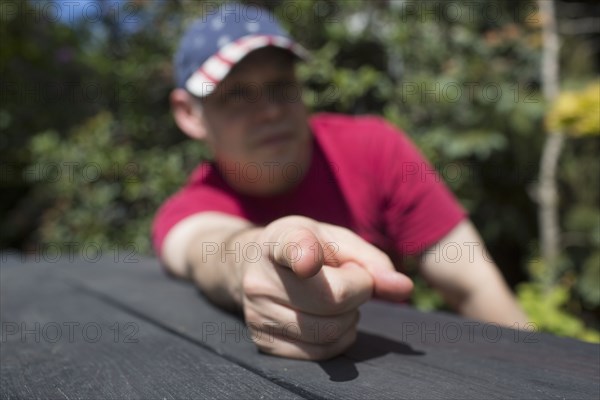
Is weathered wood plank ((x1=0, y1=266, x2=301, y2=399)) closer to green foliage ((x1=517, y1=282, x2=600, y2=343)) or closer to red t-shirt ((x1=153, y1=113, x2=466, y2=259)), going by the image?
red t-shirt ((x1=153, y1=113, x2=466, y2=259))

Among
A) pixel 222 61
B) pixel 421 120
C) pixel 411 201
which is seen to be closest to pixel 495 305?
pixel 411 201

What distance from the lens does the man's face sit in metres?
1.30

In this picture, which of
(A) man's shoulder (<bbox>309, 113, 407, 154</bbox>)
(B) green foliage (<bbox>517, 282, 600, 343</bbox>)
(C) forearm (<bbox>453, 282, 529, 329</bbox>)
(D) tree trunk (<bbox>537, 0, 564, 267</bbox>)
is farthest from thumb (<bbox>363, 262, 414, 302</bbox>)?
(D) tree trunk (<bbox>537, 0, 564, 267</bbox>)

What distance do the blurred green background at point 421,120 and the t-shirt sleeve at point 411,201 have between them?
1018 millimetres

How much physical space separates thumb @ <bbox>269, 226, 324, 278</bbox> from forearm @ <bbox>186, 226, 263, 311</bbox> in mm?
151

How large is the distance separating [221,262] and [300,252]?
36 centimetres

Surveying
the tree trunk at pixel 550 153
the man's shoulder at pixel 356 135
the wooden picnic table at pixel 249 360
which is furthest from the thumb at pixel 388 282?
the tree trunk at pixel 550 153

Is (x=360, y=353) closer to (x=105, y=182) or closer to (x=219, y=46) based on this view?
(x=219, y=46)

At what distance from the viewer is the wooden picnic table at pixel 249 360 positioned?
0.55 metres

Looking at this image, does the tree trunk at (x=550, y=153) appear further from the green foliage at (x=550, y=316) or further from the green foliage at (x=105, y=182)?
the green foliage at (x=105, y=182)

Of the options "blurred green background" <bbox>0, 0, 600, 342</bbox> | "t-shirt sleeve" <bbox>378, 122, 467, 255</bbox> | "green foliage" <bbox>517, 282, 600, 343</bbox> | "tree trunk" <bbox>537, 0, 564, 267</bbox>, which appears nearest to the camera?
"t-shirt sleeve" <bbox>378, 122, 467, 255</bbox>

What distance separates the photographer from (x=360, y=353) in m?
0.69

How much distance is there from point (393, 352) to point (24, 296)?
32.7 inches

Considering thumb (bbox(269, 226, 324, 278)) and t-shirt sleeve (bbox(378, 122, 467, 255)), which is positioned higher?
thumb (bbox(269, 226, 324, 278))
